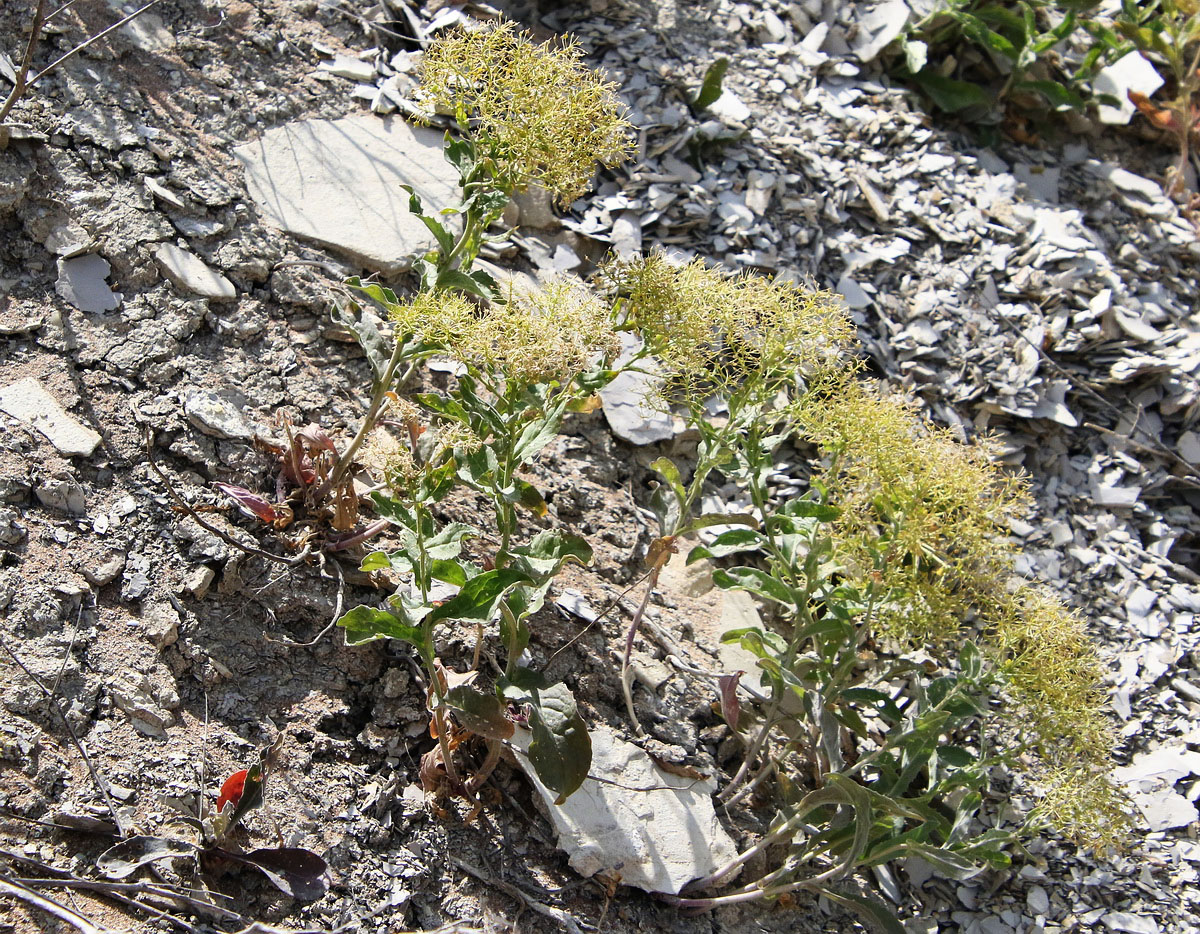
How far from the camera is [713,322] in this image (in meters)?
2.63

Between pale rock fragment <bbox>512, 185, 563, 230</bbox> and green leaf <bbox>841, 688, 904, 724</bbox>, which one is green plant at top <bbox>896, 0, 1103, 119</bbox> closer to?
pale rock fragment <bbox>512, 185, 563, 230</bbox>

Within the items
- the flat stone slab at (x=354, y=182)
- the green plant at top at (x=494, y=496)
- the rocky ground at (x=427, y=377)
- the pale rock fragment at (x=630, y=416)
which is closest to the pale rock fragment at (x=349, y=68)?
the rocky ground at (x=427, y=377)

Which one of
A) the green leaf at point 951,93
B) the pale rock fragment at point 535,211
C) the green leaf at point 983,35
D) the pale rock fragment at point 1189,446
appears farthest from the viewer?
the green leaf at point 951,93

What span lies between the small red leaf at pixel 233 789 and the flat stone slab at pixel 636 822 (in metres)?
0.72

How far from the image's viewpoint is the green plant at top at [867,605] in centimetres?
258

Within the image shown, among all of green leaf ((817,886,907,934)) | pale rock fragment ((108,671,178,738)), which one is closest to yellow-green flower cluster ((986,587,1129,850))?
green leaf ((817,886,907,934))

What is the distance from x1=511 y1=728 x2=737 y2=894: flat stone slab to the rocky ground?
0.24 ft

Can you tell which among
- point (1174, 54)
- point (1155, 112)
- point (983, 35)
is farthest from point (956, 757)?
point (1174, 54)

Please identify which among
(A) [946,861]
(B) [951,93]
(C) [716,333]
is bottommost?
(A) [946,861]

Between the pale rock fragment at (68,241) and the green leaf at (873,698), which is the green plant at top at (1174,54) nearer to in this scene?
the green leaf at (873,698)

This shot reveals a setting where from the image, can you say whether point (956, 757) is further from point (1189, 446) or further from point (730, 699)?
point (1189, 446)

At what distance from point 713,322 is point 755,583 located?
0.77 m

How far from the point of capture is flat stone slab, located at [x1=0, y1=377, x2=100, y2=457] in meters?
2.77

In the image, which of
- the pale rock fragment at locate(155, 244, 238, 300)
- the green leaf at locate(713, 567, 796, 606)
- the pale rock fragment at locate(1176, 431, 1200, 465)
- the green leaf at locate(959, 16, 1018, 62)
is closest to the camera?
the green leaf at locate(713, 567, 796, 606)
